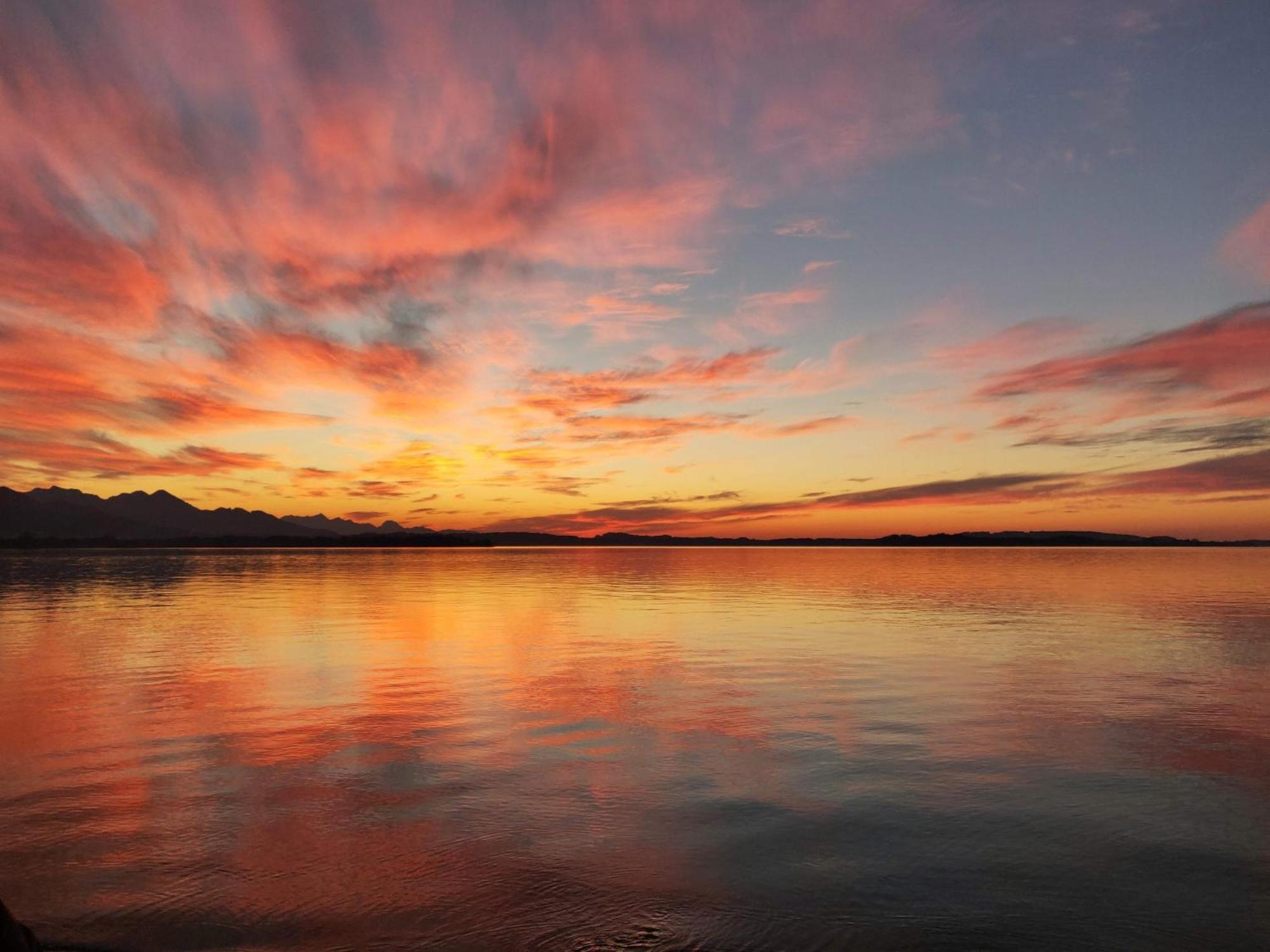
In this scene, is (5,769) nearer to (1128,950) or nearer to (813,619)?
(1128,950)

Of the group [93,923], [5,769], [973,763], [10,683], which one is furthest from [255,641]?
[973,763]

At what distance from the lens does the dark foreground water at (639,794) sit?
8.78 meters

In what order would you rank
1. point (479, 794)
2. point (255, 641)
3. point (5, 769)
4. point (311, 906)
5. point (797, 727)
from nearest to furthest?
point (311, 906) → point (479, 794) → point (5, 769) → point (797, 727) → point (255, 641)

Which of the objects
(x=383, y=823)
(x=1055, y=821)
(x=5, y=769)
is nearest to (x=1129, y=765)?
(x=1055, y=821)

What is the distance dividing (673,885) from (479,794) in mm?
4887

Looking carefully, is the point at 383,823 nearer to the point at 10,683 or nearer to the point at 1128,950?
the point at 1128,950

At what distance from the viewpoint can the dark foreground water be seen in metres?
Result: 8.78

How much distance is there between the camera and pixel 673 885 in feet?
31.3

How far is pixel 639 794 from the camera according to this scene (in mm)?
13344

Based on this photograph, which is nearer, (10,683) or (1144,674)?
(10,683)

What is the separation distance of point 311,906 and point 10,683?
21.7 metres

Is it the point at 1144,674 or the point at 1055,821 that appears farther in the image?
the point at 1144,674

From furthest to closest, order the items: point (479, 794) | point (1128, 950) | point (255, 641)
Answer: point (255, 641) → point (479, 794) → point (1128, 950)

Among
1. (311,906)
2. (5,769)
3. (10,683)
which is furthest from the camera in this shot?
(10,683)
